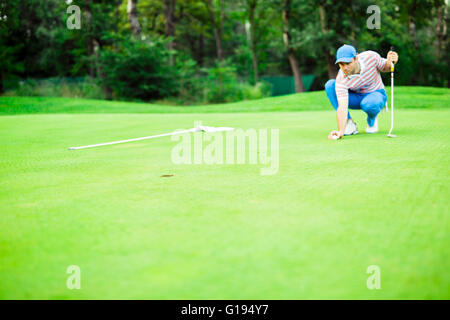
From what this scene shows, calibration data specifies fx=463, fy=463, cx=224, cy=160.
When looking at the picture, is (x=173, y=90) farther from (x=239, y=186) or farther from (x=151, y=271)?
(x=151, y=271)

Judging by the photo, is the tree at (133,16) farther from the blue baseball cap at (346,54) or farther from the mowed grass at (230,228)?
the mowed grass at (230,228)

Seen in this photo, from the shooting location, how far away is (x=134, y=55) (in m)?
19.3

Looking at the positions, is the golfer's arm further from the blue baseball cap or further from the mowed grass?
the mowed grass

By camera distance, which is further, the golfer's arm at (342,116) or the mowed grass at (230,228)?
the golfer's arm at (342,116)

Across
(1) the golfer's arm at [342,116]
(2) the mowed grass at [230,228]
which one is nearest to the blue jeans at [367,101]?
(1) the golfer's arm at [342,116]

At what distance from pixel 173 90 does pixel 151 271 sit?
19.3 meters

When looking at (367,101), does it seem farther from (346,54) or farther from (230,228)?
(230,228)

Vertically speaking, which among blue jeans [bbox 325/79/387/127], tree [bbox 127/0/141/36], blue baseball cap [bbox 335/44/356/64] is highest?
tree [bbox 127/0/141/36]

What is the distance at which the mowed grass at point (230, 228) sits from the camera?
4.85 feet

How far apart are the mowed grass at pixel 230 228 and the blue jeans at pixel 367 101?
1.71m

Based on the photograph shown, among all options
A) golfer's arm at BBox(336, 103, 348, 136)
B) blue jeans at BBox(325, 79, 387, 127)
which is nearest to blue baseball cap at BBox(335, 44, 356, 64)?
golfer's arm at BBox(336, 103, 348, 136)

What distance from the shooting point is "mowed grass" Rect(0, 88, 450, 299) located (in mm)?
1478

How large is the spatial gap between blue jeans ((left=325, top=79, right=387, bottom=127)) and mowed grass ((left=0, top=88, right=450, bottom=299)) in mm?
1709

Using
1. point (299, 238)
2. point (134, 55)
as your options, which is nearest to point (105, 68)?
point (134, 55)
